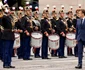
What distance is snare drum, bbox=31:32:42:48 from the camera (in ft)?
63.3

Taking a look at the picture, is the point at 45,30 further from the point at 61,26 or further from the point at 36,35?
the point at 61,26

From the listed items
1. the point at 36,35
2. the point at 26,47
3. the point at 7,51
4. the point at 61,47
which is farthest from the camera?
the point at 61,47

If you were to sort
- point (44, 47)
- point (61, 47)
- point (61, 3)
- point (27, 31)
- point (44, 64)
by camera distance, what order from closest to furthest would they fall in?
1. point (44, 64)
2. point (27, 31)
3. point (44, 47)
4. point (61, 47)
5. point (61, 3)

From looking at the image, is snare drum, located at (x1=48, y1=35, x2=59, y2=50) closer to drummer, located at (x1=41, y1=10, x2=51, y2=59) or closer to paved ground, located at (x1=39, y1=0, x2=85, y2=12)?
drummer, located at (x1=41, y1=10, x2=51, y2=59)

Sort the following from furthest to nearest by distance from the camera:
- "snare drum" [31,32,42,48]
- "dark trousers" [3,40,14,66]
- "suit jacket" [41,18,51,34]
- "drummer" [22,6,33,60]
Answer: "snare drum" [31,32,42,48], "suit jacket" [41,18,51,34], "drummer" [22,6,33,60], "dark trousers" [3,40,14,66]

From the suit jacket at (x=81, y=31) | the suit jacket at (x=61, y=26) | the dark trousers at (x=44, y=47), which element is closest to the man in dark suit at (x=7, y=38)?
the suit jacket at (x=81, y=31)

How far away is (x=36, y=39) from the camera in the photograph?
63.4ft

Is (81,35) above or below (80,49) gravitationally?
above

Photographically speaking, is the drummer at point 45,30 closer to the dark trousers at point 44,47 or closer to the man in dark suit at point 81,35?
the dark trousers at point 44,47

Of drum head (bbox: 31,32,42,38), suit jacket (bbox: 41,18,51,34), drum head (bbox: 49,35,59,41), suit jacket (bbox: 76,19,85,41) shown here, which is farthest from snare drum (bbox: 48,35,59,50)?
suit jacket (bbox: 76,19,85,41)

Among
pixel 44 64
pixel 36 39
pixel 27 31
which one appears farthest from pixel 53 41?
pixel 44 64

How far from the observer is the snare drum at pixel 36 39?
63.3ft

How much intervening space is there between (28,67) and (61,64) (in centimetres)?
142

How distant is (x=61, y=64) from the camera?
16938mm
